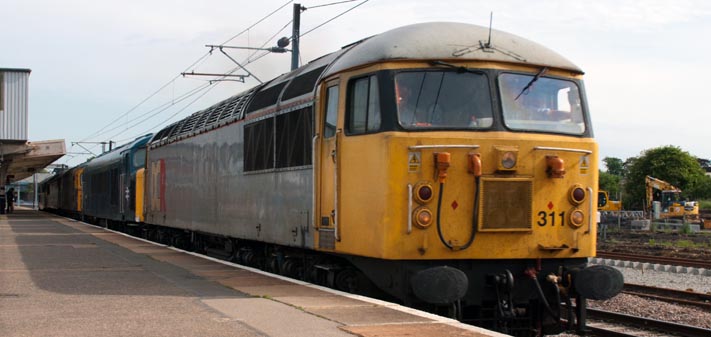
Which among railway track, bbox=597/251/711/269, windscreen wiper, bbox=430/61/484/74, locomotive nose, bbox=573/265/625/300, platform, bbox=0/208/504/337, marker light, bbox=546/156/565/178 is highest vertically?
windscreen wiper, bbox=430/61/484/74

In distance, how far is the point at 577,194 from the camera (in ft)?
29.5

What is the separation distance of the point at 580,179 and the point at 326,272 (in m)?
3.48

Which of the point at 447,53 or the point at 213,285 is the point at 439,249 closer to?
the point at 447,53

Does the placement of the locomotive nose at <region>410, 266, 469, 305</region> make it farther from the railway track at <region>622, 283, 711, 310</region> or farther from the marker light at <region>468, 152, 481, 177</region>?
the railway track at <region>622, 283, 711, 310</region>

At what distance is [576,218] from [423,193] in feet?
5.94

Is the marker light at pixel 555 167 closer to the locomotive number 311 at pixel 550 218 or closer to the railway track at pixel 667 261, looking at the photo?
the locomotive number 311 at pixel 550 218

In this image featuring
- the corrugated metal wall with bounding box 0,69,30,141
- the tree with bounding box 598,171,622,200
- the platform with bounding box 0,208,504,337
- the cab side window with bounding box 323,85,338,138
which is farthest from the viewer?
the tree with bounding box 598,171,622,200

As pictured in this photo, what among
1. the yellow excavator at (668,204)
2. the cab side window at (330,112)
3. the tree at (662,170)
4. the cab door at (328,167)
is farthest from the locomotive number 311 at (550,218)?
the tree at (662,170)

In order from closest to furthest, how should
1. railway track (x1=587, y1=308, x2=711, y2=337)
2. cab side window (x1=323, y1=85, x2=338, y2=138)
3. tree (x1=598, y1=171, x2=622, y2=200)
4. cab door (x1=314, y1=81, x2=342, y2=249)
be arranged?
cab door (x1=314, y1=81, x2=342, y2=249) < cab side window (x1=323, y1=85, x2=338, y2=138) < railway track (x1=587, y1=308, x2=711, y2=337) < tree (x1=598, y1=171, x2=622, y2=200)

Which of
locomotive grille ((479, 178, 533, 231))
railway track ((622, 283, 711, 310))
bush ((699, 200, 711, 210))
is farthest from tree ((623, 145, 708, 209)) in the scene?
locomotive grille ((479, 178, 533, 231))

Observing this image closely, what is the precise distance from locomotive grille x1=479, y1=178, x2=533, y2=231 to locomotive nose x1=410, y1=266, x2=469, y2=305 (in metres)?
0.75

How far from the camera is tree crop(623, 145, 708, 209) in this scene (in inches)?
2911

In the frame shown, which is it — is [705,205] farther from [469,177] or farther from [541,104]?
[469,177]

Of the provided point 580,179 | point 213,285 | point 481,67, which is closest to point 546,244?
point 580,179
